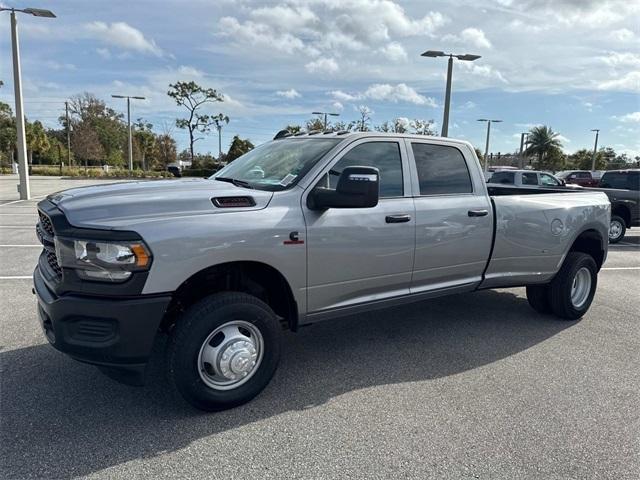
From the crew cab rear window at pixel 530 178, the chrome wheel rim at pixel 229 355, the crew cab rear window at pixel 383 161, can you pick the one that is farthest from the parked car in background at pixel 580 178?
the chrome wheel rim at pixel 229 355

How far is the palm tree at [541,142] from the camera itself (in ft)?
202

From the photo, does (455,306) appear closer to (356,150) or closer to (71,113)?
(356,150)

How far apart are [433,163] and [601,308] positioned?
10.9 ft

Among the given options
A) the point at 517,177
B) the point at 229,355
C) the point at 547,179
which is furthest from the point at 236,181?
the point at 547,179

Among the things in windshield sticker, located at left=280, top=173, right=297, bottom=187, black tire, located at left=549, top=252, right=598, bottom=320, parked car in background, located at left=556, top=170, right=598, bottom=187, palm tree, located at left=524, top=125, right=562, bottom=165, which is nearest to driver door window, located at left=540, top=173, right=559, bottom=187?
black tire, located at left=549, top=252, right=598, bottom=320

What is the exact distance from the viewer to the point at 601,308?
5.95 meters

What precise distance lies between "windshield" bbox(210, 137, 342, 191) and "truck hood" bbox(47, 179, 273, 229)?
0.26 m

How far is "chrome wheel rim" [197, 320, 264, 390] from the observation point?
311 centimetres

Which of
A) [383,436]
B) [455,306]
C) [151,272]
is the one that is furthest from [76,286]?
[455,306]

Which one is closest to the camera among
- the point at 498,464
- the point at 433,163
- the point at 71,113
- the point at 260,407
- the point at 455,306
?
the point at 498,464

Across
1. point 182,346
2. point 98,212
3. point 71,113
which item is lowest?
point 182,346

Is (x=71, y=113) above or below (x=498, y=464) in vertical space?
above

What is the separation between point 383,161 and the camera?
405 centimetres

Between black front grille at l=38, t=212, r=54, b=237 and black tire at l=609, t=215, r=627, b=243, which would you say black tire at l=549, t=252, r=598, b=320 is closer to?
black front grille at l=38, t=212, r=54, b=237
